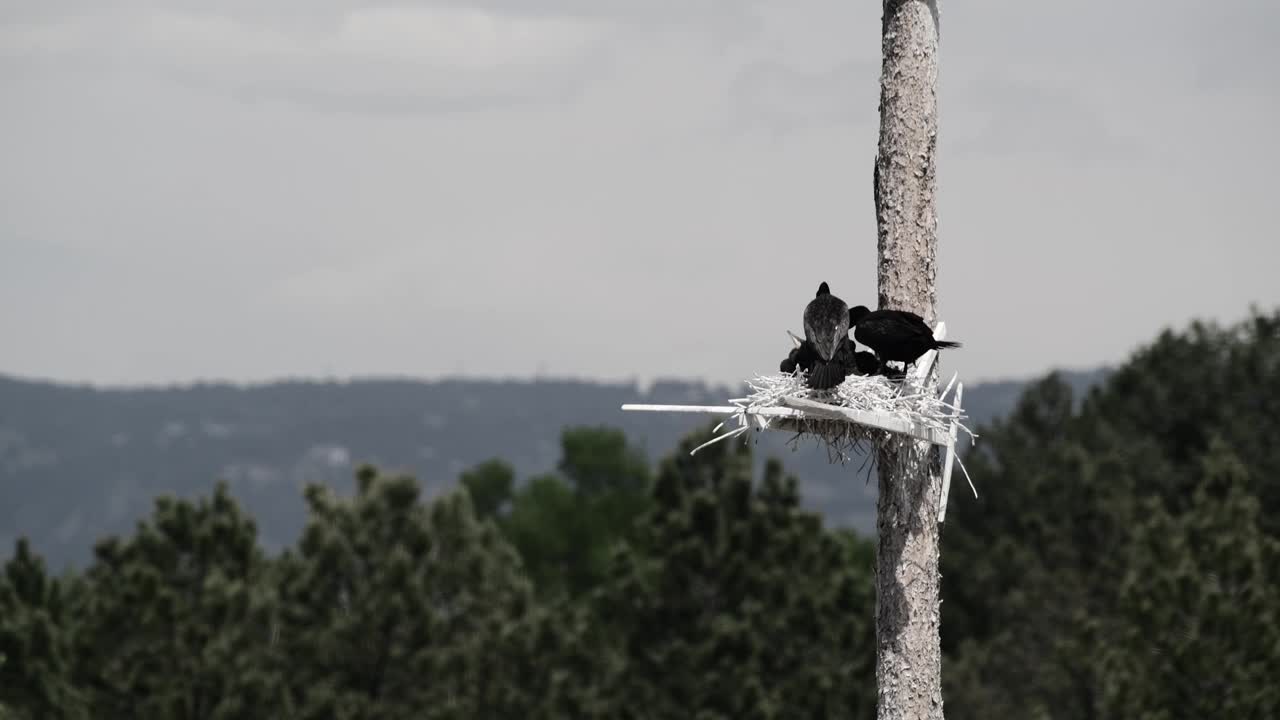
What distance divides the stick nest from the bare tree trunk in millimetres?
466

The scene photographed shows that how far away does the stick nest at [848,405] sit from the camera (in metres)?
10.9

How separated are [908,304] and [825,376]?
163 cm

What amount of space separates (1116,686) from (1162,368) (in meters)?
26.7

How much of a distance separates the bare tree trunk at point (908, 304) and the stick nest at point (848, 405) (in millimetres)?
466

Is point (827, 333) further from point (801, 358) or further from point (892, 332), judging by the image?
point (892, 332)

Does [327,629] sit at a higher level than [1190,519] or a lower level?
lower

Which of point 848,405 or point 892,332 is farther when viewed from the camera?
point 892,332

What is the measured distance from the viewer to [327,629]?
31.1 meters

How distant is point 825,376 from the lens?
10695mm

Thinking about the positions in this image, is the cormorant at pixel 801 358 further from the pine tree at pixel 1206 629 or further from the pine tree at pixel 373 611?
the pine tree at pixel 373 611

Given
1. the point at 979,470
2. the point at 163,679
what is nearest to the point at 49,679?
the point at 163,679

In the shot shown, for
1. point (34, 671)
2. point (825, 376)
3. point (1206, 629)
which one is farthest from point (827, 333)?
point (34, 671)

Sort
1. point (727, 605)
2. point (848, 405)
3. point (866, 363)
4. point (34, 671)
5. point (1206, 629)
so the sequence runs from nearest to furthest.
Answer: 1. point (848, 405)
2. point (866, 363)
3. point (1206, 629)
4. point (34, 671)
5. point (727, 605)

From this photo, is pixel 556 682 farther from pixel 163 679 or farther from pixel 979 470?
pixel 979 470
